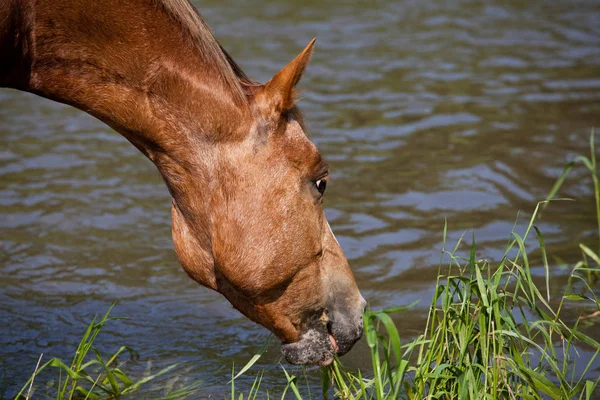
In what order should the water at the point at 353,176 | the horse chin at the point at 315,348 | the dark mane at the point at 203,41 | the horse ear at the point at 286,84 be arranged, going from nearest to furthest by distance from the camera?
the horse ear at the point at 286,84
the dark mane at the point at 203,41
the horse chin at the point at 315,348
the water at the point at 353,176

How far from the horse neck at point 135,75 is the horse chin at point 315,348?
89 cm

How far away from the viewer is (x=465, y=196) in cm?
615

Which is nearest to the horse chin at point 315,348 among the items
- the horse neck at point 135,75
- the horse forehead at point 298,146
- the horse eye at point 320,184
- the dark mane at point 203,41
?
the horse eye at point 320,184

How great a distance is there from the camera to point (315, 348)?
10.7 ft

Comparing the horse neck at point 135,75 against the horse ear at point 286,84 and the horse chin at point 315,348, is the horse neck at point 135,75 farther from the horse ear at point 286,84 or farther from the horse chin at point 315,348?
the horse chin at point 315,348

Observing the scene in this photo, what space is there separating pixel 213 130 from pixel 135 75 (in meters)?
0.37

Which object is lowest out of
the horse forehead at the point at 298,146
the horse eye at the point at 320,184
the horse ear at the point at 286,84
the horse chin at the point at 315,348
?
the horse chin at the point at 315,348

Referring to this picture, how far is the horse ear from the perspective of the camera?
3031mm

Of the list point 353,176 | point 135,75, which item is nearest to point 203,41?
point 135,75

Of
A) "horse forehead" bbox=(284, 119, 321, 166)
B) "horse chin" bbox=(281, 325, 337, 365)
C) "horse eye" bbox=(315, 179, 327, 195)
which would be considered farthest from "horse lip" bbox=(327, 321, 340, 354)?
"horse forehead" bbox=(284, 119, 321, 166)

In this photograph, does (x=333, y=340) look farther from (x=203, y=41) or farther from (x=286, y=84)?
(x=203, y=41)

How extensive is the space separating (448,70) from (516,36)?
165 centimetres

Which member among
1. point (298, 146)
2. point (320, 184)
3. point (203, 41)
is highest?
point (203, 41)

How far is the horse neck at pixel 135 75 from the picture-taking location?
3041 mm
